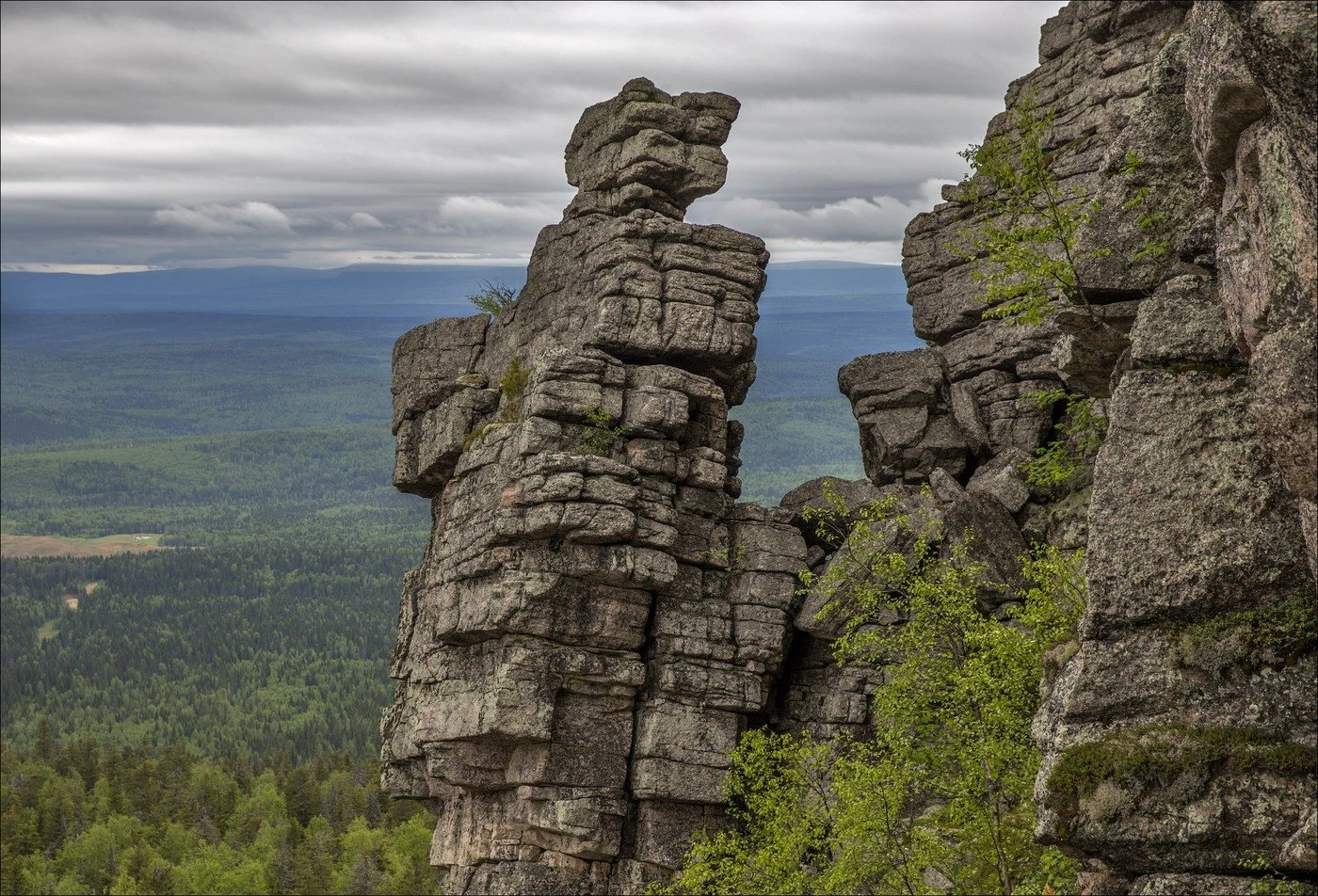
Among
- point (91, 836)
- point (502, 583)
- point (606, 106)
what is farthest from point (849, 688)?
point (91, 836)

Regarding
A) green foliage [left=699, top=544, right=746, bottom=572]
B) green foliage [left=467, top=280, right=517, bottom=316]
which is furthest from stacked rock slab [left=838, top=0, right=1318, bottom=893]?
green foliage [left=467, top=280, right=517, bottom=316]

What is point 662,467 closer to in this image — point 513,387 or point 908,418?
point 513,387

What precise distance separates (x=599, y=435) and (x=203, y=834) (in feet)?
426

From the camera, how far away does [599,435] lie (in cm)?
5728

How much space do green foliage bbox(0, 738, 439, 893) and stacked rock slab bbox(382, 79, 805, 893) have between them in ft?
285

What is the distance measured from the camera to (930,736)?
3953 centimetres

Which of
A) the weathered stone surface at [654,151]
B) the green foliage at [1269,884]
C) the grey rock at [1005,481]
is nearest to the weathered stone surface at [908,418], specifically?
the grey rock at [1005,481]

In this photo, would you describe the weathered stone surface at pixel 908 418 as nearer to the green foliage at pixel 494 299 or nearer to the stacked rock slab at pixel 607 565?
the stacked rock slab at pixel 607 565

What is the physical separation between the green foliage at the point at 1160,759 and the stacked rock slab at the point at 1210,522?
31 millimetres

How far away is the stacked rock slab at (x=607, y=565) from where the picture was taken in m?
55.2

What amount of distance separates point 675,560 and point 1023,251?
24.4 metres

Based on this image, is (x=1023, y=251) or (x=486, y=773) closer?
(x=1023, y=251)

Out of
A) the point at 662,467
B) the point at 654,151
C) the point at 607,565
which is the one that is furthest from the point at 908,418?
the point at 654,151

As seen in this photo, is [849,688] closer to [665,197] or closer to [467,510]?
[467,510]
